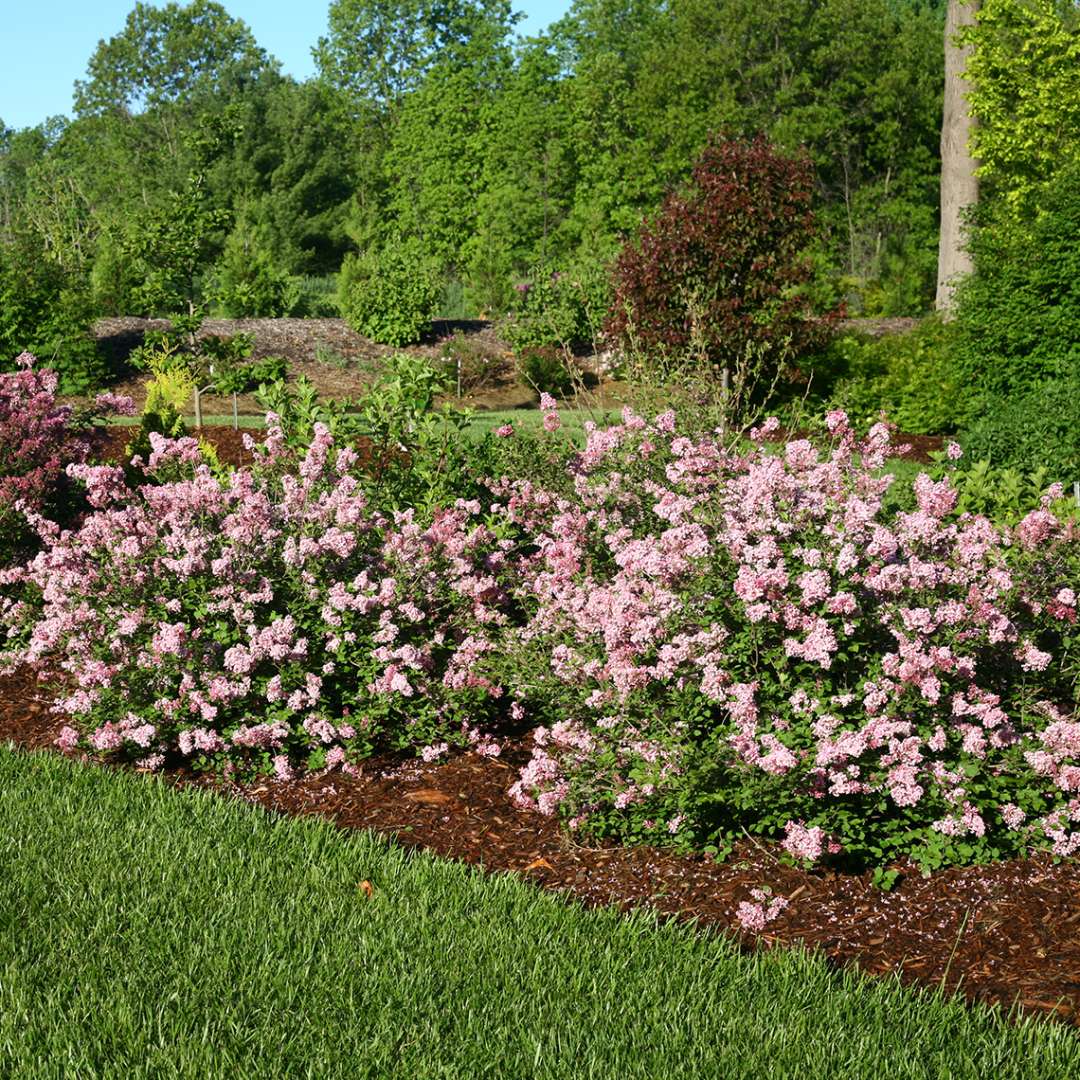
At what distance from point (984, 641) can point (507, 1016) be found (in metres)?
2.21

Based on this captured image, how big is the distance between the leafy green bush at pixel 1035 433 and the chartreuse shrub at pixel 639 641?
19.7 ft

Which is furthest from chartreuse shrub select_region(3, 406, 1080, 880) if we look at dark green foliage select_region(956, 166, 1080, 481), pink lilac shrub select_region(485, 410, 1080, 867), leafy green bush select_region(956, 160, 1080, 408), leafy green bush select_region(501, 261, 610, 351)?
leafy green bush select_region(501, 261, 610, 351)

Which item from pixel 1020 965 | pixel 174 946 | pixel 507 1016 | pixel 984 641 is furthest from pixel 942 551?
pixel 174 946

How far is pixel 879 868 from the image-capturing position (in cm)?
430

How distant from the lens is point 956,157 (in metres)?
23.3

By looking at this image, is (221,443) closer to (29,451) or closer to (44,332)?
(29,451)

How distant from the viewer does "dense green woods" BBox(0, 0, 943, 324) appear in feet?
111

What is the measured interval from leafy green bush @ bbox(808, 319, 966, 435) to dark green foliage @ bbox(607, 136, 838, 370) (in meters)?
1.70

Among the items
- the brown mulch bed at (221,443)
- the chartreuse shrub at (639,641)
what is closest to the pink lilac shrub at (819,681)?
the chartreuse shrub at (639,641)

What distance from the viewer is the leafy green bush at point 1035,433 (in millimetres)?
11391

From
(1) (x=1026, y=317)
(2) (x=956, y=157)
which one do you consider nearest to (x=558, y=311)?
(2) (x=956, y=157)

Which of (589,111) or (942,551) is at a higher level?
(589,111)

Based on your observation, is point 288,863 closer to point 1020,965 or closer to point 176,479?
point 1020,965

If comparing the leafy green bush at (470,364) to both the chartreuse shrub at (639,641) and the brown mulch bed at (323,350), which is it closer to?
the brown mulch bed at (323,350)
